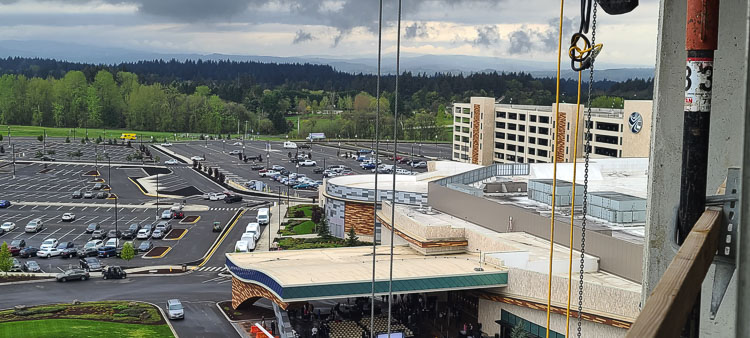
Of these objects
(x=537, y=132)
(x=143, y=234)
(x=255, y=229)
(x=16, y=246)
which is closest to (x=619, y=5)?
(x=255, y=229)

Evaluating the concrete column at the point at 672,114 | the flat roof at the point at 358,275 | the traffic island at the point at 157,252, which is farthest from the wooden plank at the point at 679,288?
the traffic island at the point at 157,252

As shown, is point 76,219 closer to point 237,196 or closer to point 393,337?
point 237,196

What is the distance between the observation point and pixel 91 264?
2402 cm

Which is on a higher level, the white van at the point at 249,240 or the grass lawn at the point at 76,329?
the white van at the point at 249,240

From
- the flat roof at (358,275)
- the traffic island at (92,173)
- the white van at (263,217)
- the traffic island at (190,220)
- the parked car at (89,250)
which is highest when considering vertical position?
the flat roof at (358,275)

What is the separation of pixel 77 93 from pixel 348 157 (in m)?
43.6

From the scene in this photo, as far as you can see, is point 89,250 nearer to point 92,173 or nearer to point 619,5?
point 92,173

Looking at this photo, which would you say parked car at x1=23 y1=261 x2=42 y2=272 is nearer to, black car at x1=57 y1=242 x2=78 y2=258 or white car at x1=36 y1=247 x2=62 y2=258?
white car at x1=36 y1=247 x2=62 y2=258

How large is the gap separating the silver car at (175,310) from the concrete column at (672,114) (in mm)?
16145

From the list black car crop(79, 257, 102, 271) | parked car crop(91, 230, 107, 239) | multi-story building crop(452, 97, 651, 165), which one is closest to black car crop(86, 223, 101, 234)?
parked car crop(91, 230, 107, 239)

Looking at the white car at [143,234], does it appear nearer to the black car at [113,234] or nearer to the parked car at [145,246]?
the black car at [113,234]

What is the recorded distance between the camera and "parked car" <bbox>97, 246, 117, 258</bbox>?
2603cm

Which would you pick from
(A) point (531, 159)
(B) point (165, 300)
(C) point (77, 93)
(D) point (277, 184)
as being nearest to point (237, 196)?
(D) point (277, 184)

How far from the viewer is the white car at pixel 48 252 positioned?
25953mm
